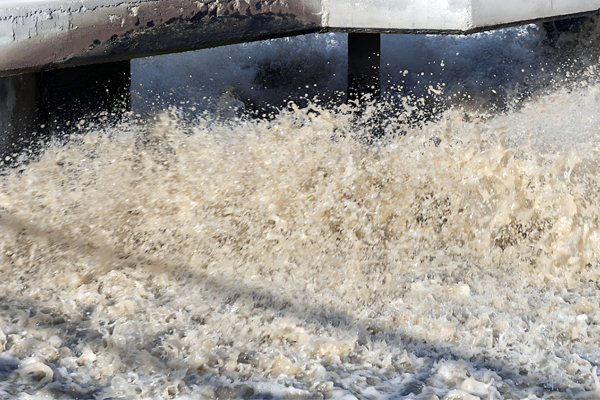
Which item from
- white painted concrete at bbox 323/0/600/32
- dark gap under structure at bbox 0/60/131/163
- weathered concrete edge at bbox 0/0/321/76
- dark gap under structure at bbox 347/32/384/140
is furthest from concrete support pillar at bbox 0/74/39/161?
dark gap under structure at bbox 347/32/384/140

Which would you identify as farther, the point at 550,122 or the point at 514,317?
the point at 550,122

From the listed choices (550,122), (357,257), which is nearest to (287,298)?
(357,257)

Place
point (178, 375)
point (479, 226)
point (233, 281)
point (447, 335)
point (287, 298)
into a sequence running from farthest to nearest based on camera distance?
point (479, 226) → point (233, 281) → point (287, 298) → point (447, 335) → point (178, 375)

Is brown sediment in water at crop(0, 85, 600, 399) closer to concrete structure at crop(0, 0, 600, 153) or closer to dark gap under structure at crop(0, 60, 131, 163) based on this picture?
dark gap under structure at crop(0, 60, 131, 163)

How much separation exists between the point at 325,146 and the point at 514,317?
162 cm

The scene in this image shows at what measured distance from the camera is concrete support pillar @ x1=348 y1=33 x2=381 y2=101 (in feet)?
12.6

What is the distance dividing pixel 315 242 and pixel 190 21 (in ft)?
4.57

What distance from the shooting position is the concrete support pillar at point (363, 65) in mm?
3836

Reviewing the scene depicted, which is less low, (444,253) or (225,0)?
(225,0)

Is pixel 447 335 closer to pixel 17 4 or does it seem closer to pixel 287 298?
pixel 287 298

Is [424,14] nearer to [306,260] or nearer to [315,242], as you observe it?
[315,242]

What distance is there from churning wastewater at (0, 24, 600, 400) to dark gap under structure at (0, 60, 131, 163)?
11 centimetres

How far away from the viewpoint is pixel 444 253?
2.46 m

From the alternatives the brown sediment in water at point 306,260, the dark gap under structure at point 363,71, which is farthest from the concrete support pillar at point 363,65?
the brown sediment in water at point 306,260
